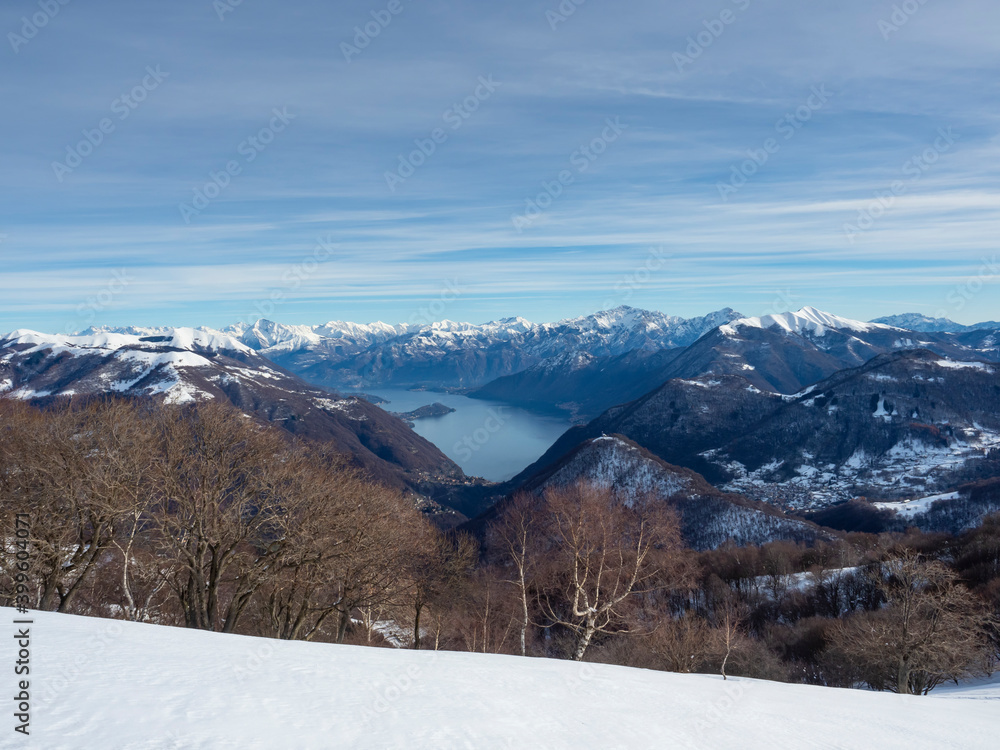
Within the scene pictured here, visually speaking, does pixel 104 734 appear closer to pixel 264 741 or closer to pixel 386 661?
pixel 264 741

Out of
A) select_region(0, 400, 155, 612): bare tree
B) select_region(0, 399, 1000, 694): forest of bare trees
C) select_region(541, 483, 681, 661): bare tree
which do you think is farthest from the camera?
select_region(541, 483, 681, 661): bare tree

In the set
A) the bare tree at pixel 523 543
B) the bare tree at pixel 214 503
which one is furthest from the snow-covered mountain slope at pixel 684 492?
the bare tree at pixel 214 503

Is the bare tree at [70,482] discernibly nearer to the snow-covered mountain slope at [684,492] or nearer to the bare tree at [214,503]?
the bare tree at [214,503]

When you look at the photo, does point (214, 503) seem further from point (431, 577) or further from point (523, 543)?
point (523, 543)

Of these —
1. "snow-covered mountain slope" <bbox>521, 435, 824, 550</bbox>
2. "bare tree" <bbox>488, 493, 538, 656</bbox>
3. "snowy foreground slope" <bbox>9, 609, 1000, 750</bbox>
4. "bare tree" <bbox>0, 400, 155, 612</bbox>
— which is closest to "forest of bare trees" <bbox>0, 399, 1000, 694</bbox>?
"bare tree" <bbox>0, 400, 155, 612</bbox>

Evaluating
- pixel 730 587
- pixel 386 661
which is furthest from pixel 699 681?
pixel 730 587

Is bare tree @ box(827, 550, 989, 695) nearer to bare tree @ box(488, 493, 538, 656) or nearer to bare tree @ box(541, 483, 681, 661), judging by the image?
bare tree @ box(541, 483, 681, 661)
